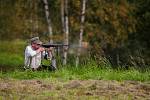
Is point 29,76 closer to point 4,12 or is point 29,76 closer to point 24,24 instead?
point 24,24

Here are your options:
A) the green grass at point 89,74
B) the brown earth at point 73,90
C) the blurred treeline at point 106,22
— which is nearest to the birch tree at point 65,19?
the blurred treeline at point 106,22

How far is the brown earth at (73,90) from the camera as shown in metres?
10.2

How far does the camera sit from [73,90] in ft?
35.4

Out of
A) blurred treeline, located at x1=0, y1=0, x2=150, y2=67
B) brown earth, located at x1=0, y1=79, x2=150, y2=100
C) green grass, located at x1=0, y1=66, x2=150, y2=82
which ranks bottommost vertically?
brown earth, located at x1=0, y1=79, x2=150, y2=100

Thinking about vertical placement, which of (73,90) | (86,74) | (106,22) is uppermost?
(106,22)

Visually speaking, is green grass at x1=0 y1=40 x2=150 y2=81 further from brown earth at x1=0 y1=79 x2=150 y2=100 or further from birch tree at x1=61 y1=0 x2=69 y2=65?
birch tree at x1=61 y1=0 x2=69 y2=65

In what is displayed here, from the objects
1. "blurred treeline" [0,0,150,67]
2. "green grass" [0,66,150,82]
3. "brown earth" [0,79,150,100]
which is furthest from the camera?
"blurred treeline" [0,0,150,67]

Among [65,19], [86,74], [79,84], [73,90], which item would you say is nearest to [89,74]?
[86,74]

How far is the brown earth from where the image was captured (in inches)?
401

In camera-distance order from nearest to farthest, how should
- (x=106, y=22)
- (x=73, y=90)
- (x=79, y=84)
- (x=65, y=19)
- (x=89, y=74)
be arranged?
(x=73, y=90), (x=79, y=84), (x=89, y=74), (x=65, y=19), (x=106, y=22)

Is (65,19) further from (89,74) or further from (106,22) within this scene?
(89,74)

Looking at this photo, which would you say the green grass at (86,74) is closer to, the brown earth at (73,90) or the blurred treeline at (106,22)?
the brown earth at (73,90)

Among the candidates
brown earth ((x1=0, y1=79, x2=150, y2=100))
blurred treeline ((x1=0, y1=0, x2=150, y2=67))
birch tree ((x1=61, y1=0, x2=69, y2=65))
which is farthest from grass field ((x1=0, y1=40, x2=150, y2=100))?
blurred treeline ((x1=0, y1=0, x2=150, y2=67))

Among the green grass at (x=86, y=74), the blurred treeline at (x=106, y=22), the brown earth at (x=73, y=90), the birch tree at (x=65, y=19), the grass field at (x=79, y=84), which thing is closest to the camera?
the brown earth at (x=73, y=90)
